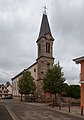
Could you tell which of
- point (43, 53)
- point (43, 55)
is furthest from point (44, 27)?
point (43, 55)

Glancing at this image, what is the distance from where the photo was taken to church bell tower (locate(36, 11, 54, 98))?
240 feet

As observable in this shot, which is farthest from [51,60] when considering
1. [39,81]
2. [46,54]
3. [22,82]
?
[22,82]

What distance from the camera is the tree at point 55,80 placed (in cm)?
4522

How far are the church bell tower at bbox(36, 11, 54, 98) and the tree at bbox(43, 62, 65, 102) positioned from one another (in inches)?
998

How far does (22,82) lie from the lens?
67188 mm

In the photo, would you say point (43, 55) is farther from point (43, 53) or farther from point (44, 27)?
point (44, 27)

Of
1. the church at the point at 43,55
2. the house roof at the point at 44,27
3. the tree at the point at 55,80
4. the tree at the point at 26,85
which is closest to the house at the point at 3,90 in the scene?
the church at the point at 43,55

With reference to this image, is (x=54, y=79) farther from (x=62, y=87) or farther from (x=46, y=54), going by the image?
(x=46, y=54)

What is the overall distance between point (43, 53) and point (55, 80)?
93.7ft

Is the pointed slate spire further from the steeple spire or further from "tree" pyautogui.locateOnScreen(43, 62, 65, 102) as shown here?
"tree" pyautogui.locateOnScreen(43, 62, 65, 102)

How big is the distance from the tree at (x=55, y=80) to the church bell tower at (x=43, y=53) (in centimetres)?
2536

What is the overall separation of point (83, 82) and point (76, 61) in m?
3.69

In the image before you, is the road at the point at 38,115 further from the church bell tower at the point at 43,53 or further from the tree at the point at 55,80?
the church bell tower at the point at 43,53

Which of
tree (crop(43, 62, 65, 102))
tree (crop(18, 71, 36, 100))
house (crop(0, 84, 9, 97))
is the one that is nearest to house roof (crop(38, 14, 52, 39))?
tree (crop(18, 71, 36, 100))
